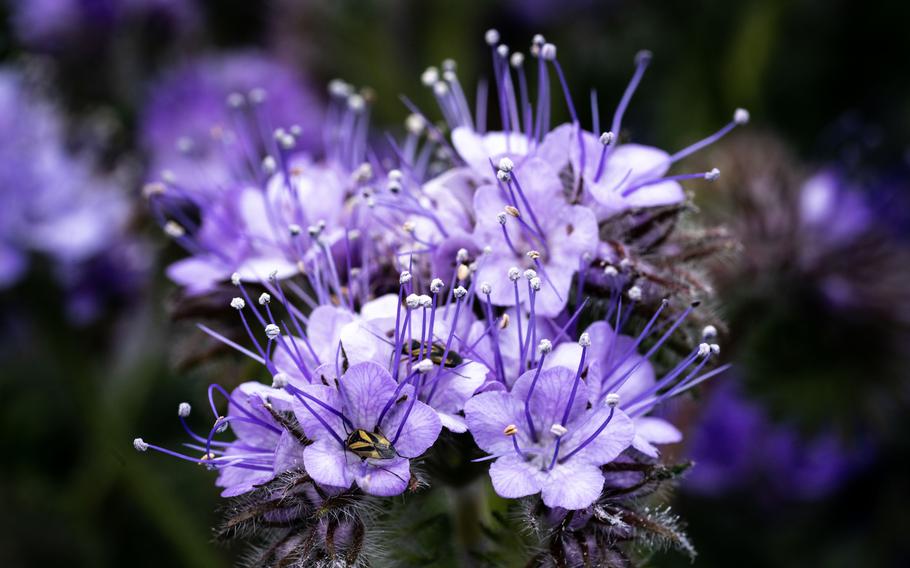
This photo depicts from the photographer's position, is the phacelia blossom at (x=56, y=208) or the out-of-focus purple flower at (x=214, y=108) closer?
the phacelia blossom at (x=56, y=208)

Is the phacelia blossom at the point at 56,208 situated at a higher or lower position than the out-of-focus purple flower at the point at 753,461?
higher

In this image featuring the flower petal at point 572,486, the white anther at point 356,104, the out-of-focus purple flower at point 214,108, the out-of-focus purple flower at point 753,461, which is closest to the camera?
the flower petal at point 572,486

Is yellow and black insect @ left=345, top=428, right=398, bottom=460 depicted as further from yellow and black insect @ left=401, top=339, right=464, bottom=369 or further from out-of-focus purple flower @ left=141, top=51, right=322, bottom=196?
out-of-focus purple flower @ left=141, top=51, right=322, bottom=196

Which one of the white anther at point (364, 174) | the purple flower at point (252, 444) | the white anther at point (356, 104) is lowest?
the purple flower at point (252, 444)

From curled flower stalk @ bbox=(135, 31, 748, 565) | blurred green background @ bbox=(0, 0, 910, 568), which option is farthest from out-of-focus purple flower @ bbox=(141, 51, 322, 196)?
curled flower stalk @ bbox=(135, 31, 748, 565)

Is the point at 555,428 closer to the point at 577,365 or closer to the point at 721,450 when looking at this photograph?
the point at 577,365

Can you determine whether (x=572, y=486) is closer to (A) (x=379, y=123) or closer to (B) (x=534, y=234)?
(B) (x=534, y=234)

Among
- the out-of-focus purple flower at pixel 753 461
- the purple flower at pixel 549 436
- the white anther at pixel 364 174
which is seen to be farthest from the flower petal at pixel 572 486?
the out-of-focus purple flower at pixel 753 461

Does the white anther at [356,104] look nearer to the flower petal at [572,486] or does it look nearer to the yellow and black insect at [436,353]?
the yellow and black insect at [436,353]

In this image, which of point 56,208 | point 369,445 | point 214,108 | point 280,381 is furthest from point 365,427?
point 214,108
